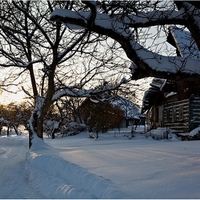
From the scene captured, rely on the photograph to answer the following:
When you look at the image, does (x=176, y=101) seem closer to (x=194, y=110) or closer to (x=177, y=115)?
(x=177, y=115)

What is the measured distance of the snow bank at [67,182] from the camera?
4.27 meters

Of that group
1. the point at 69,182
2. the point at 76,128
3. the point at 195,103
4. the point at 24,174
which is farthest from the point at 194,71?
the point at 76,128

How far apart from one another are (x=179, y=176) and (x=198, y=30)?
9.71 feet

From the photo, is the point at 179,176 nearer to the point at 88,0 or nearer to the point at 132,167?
the point at 132,167

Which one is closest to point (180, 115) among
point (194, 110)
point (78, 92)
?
point (194, 110)

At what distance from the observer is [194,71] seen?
558 cm

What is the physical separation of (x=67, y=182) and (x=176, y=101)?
17.2m

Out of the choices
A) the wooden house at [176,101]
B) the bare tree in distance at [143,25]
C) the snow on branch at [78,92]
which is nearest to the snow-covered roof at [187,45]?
the bare tree in distance at [143,25]

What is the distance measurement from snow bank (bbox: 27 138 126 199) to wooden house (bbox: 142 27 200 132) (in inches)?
418

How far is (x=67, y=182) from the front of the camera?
5.46m

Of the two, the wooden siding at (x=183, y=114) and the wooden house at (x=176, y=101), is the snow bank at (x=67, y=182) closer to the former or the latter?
the wooden house at (x=176, y=101)

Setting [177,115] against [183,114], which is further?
[177,115]

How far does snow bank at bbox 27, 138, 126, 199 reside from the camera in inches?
168

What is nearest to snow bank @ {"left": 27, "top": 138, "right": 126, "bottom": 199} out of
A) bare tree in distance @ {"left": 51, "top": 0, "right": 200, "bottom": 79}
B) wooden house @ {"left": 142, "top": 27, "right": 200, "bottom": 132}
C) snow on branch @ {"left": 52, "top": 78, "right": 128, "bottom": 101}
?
bare tree in distance @ {"left": 51, "top": 0, "right": 200, "bottom": 79}
